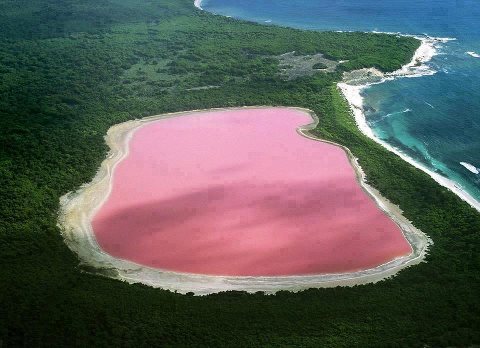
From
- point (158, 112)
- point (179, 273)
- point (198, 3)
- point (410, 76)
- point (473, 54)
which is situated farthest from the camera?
point (198, 3)

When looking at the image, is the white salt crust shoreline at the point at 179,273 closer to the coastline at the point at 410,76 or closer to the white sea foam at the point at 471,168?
the coastline at the point at 410,76

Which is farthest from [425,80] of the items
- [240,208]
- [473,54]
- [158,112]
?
[240,208]

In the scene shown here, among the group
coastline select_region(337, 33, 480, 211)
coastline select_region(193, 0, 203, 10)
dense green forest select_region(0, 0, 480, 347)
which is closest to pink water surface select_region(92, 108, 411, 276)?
dense green forest select_region(0, 0, 480, 347)

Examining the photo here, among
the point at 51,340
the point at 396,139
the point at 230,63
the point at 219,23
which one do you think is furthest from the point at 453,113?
the point at 51,340

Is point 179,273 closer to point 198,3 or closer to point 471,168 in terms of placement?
point 471,168

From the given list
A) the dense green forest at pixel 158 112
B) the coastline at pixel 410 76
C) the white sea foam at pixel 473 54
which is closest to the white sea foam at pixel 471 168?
the coastline at pixel 410 76

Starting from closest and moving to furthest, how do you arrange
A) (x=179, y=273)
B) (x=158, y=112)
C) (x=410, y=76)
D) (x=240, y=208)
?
(x=179, y=273), (x=240, y=208), (x=158, y=112), (x=410, y=76)
